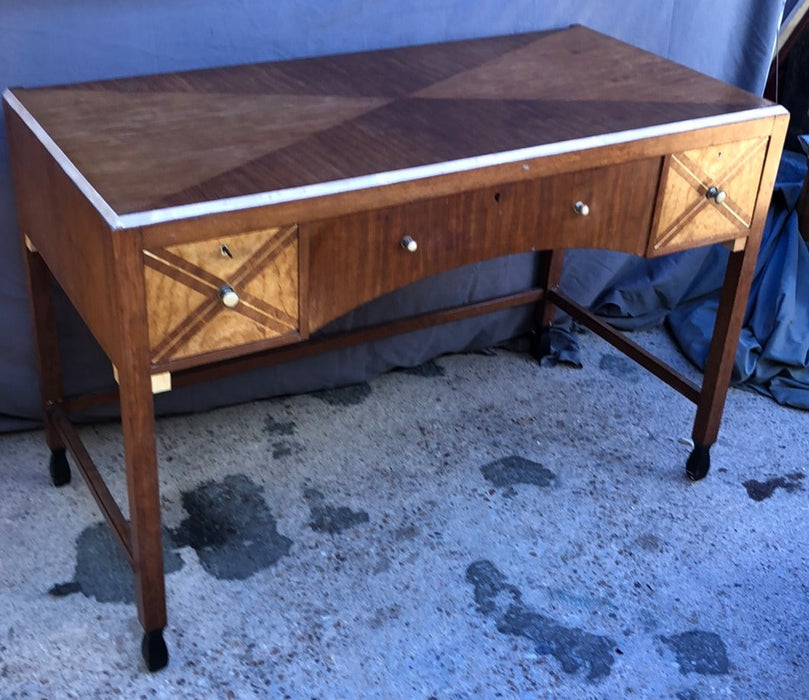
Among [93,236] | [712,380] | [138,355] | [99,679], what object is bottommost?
[99,679]

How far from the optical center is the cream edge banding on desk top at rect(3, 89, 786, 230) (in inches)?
59.4

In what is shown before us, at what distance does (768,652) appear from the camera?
6.52 ft

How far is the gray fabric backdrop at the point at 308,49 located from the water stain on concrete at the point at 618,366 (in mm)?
183

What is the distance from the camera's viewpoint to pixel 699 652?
77.5 inches

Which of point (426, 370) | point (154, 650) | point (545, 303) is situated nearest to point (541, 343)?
point (545, 303)

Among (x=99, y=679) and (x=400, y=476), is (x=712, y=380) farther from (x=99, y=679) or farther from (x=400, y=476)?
(x=99, y=679)

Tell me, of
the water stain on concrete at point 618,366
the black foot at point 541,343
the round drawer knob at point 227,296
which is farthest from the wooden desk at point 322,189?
the black foot at point 541,343

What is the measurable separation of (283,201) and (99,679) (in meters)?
0.87

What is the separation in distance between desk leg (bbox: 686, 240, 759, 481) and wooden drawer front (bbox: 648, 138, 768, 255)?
0.11m

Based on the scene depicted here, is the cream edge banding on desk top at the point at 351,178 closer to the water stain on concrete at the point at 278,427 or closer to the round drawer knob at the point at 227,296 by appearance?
the round drawer knob at the point at 227,296

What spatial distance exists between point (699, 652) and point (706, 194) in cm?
84

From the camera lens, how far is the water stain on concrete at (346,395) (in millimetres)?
2600

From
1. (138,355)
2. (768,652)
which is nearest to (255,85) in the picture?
(138,355)

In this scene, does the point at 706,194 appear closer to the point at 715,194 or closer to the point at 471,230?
the point at 715,194
